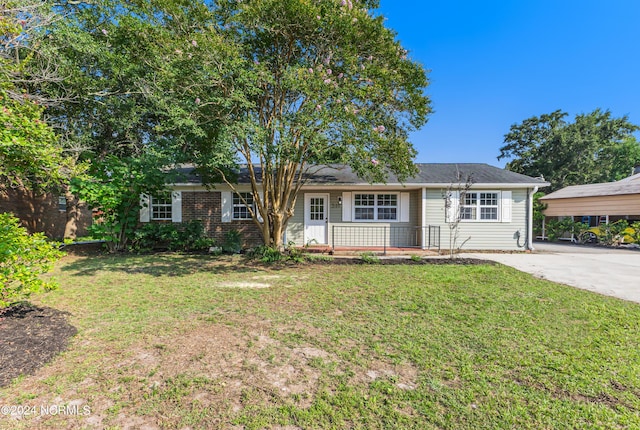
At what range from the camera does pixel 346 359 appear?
→ 3029mm

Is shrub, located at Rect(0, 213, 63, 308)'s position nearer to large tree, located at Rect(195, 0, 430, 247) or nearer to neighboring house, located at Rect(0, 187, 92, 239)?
large tree, located at Rect(195, 0, 430, 247)

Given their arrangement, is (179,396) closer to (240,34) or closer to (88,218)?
(240,34)

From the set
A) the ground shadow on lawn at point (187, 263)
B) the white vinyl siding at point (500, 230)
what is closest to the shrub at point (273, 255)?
the ground shadow on lawn at point (187, 263)

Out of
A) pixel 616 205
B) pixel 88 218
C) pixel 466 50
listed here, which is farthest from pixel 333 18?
pixel 616 205

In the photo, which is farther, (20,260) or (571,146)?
(571,146)

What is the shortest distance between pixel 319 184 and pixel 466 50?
7.87 m

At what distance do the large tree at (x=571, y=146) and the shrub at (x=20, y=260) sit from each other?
103ft

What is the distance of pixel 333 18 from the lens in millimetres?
6070

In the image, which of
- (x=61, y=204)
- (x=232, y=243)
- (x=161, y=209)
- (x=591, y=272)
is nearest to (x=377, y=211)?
(x=232, y=243)

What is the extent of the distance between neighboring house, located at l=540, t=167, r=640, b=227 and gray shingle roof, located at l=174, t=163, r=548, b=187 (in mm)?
7248

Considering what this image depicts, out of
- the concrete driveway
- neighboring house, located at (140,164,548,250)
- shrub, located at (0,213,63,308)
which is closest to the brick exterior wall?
neighboring house, located at (140,164,548,250)

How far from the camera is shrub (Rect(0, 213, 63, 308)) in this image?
10.6 feet

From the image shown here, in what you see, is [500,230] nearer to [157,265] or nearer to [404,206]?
[404,206]

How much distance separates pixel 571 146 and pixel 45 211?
124ft
